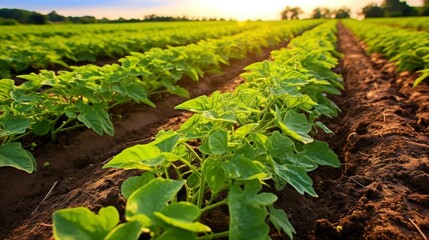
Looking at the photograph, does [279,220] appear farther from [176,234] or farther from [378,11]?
[378,11]

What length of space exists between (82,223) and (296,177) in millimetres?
1033

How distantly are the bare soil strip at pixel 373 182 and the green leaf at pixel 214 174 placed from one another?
2.42 feet

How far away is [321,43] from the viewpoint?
6883mm

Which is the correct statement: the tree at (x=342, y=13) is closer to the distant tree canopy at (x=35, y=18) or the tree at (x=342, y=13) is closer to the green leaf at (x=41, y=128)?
the distant tree canopy at (x=35, y=18)

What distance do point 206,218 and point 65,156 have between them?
180 cm

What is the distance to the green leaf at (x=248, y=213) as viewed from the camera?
1417mm

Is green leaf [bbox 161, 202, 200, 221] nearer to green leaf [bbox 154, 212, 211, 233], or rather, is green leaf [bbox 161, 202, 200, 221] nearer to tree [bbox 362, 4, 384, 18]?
green leaf [bbox 154, 212, 211, 233]

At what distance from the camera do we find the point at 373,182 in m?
2.50

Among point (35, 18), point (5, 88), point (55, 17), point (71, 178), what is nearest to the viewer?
point (71, 178)

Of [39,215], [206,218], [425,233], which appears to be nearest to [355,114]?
[425,233]

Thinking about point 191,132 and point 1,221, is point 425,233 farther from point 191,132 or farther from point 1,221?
point 1,221

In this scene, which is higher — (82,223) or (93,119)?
(82,223)

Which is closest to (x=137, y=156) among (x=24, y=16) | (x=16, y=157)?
(x=16, y=157)

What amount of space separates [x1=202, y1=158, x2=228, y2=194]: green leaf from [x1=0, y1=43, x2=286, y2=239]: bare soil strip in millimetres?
836
